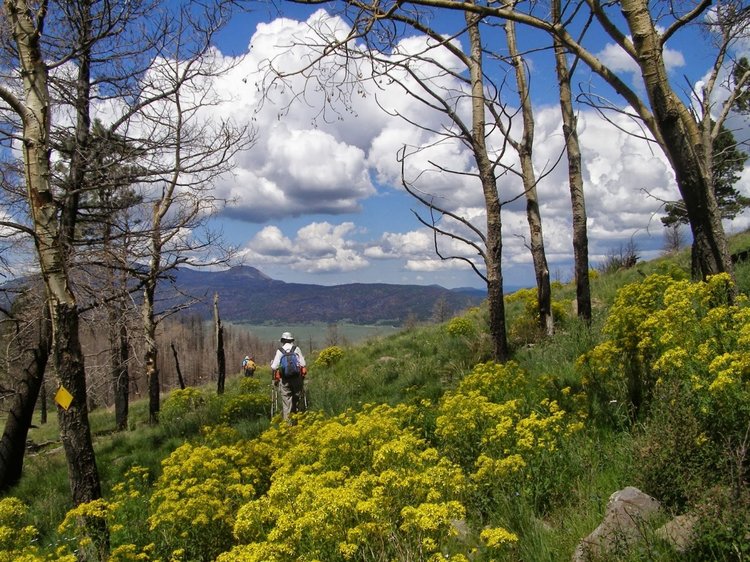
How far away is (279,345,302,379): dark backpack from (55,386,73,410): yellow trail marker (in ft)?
16.0

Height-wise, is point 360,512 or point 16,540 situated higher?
point 360,512

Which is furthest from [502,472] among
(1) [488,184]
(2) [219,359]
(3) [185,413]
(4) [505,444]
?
(2) [219,359]

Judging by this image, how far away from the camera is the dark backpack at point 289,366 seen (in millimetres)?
9648

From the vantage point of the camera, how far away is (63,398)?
194 inches

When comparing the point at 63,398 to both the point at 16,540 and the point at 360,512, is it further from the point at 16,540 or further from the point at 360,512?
the point at 360,512

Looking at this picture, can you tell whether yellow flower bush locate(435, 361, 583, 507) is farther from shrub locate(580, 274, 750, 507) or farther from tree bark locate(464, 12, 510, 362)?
tree bark locate(464, 12, 510, 362)

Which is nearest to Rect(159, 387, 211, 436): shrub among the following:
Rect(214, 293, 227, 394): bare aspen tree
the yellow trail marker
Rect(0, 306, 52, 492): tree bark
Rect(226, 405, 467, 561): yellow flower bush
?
Rect(0, 306, 52, 492): tree bark

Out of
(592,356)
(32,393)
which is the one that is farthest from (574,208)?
(32,393)

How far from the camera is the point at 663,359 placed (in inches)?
152

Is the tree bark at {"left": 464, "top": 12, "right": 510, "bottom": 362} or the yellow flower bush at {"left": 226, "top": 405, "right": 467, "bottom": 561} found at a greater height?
the tree bark at {"left": 464, "top": 12, "right": 510, "bottom": 362}

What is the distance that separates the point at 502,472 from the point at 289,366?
20.9 ft

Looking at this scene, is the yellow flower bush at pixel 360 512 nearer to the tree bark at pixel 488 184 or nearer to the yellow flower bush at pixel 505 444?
the yellow flower bush at pixel 505 444

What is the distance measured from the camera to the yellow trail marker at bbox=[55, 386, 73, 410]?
491 cm

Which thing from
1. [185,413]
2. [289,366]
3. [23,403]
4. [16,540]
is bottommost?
[185,413]
